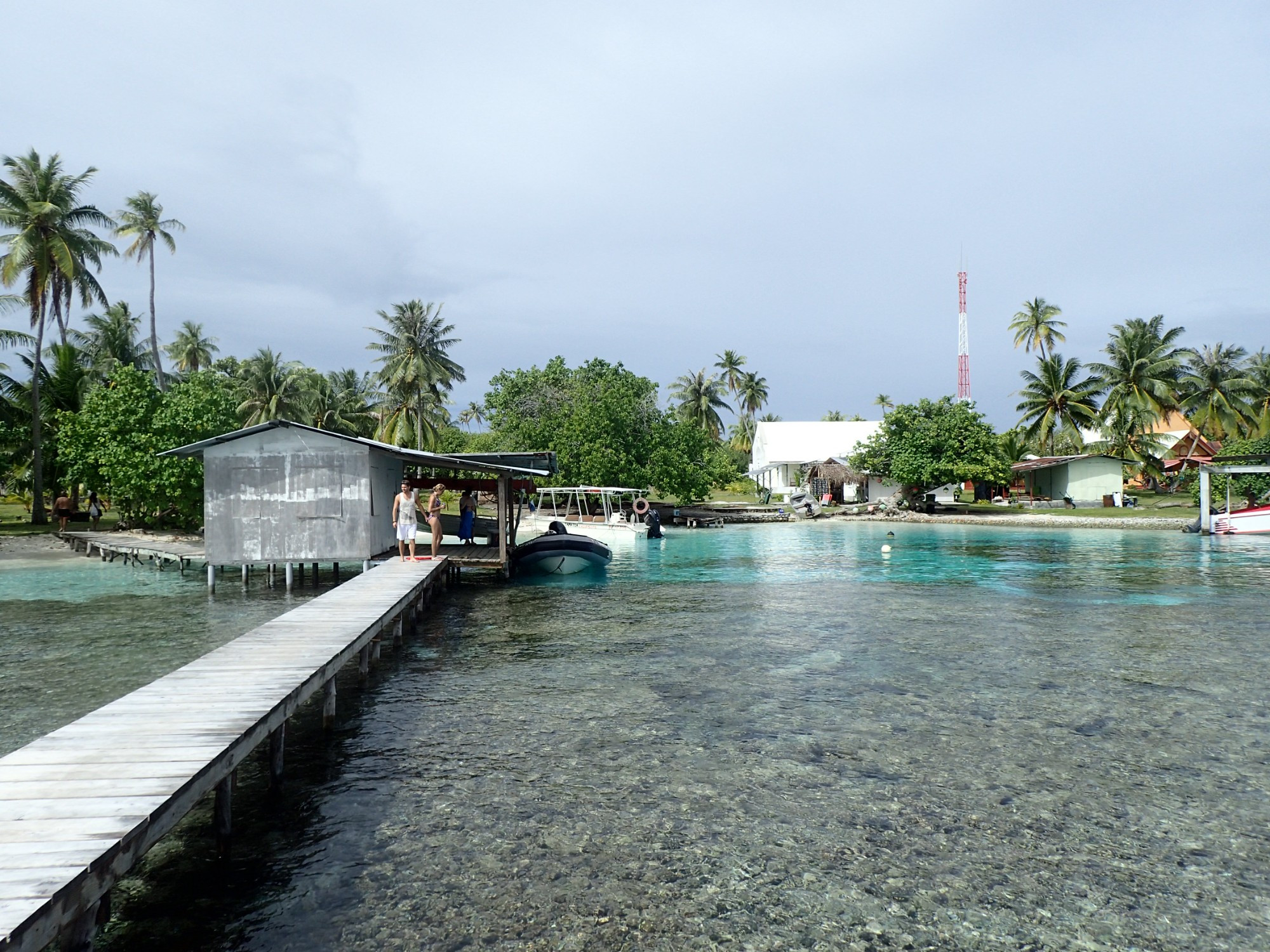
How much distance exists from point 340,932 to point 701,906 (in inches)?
88.9

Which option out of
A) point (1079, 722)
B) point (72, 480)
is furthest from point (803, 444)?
point (1079, 722)

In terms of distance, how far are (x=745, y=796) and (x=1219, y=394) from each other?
181ft

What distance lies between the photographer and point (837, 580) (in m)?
22.8

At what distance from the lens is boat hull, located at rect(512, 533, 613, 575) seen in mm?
23203

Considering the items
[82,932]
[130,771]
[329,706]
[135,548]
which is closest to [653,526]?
[135,548]

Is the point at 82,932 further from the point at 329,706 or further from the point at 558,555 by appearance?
the point at 558,555

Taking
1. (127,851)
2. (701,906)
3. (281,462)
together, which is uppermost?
(281,462)

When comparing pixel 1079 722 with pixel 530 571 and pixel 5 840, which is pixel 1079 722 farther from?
pixel 530 571

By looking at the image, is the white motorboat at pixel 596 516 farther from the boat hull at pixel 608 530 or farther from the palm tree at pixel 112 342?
the palm tree at pixel 112 342

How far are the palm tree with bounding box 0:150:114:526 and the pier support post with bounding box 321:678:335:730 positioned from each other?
109 feet

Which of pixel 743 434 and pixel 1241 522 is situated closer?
pixel 1241 522

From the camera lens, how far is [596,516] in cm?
3872

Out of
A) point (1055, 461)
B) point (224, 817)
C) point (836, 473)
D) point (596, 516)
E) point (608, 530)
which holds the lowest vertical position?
point (224, 817)

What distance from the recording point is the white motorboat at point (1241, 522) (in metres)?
36.3
